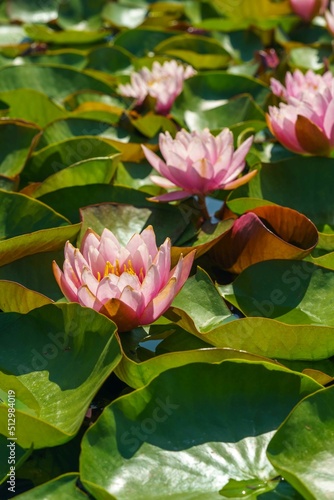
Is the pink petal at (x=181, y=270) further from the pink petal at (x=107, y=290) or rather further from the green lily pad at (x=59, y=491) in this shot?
the green lily pad at (x=59, y=491)

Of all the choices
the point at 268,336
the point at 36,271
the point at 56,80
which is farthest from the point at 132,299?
the point at 56,80

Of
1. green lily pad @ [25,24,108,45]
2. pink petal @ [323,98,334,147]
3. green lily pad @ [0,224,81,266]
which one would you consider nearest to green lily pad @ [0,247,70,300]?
green lily pad @ [0,224,81,266]

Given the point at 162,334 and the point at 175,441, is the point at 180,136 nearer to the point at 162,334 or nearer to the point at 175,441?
the point at 162,334

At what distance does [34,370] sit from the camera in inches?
62.8

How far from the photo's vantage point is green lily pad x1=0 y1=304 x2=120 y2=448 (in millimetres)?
1377

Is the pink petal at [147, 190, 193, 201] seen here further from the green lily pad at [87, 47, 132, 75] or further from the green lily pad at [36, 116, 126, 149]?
the green lily pad at [87, 47, 132, 75]

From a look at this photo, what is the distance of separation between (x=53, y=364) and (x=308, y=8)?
9.69ft

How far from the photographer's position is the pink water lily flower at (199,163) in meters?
2.05

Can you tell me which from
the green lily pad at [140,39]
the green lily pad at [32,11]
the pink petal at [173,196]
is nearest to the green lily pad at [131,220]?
the pink petal at [173,196]

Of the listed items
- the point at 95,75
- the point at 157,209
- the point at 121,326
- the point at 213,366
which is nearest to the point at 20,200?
the point at 157,209

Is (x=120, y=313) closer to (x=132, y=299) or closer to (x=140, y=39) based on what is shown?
(x=132, y=299)

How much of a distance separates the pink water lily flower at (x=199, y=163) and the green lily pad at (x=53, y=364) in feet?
2.00

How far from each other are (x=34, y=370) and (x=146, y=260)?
13.5 inches

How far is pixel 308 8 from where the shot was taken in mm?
3924
